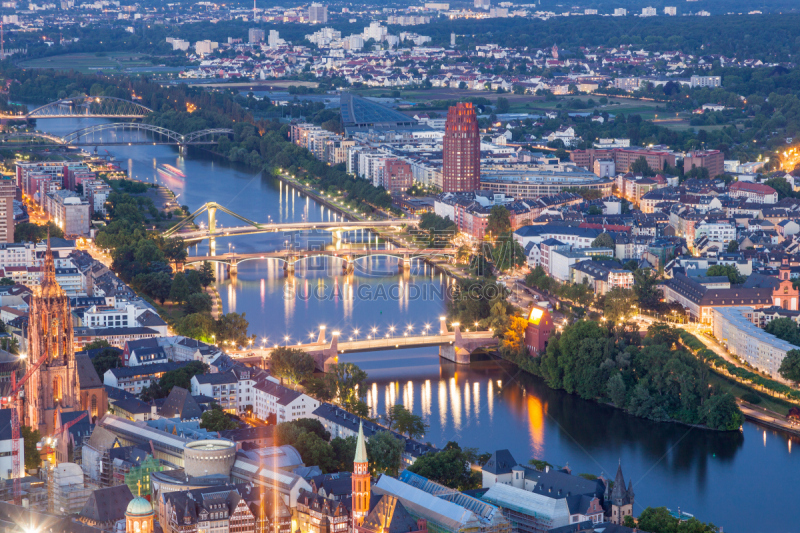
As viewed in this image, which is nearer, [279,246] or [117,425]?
[117,425]

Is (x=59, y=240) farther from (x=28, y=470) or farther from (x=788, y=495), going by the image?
(x=788, y=495)

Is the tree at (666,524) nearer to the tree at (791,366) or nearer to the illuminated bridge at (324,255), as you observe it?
the tree at (791,366)

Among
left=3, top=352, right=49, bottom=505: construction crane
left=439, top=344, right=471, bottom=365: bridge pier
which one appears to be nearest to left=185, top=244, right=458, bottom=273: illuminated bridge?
left=439, top=344, right=471, bottom=365: bridge pier

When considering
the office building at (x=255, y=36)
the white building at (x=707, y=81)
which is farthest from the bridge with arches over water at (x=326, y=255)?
the office building at (x=255, y=36)

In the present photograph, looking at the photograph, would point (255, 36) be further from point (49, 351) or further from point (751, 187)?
point (49, 351)

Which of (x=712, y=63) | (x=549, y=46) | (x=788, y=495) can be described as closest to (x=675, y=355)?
(x=788, y=495)

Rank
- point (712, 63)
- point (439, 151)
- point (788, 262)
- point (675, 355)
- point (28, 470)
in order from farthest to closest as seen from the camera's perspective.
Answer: point (712, 63) < point (439, 151) < point (788, 262) < point (675, 355) < point (28, 470)
